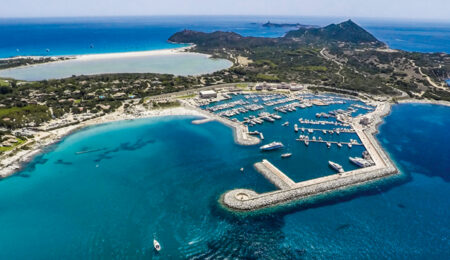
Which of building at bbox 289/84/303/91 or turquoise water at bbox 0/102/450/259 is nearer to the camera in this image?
turquoise water at bbox 0/102/450/259

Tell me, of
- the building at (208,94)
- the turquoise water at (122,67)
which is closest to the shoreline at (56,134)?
the building at (208,94)

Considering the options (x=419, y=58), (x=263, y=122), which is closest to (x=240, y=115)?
(x=263, y=122)

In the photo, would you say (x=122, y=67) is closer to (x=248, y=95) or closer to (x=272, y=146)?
(x=248, y=95)

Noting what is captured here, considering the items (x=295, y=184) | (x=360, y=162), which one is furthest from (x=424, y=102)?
(x=295, y=184)

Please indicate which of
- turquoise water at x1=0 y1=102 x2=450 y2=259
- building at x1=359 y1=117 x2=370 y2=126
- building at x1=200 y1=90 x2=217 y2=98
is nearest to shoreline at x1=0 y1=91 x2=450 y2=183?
building at x1=359 y1=117 x2=370 y2=126

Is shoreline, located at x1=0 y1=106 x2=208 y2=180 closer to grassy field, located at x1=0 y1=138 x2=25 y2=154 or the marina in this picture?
grassy field, located at x1=0 y1=138 x2=25 y2=154

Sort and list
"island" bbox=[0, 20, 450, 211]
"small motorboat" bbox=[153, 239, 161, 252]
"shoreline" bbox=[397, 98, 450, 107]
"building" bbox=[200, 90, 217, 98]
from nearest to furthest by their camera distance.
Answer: "small motorboat" bbox=[153, 239, 161, 252] → "island" bbox=[0, 20, 450, 211] → "shoreline" bbox=[397, 98, 450, 107] → "building" bbox=[200, 90, 217, 98]
